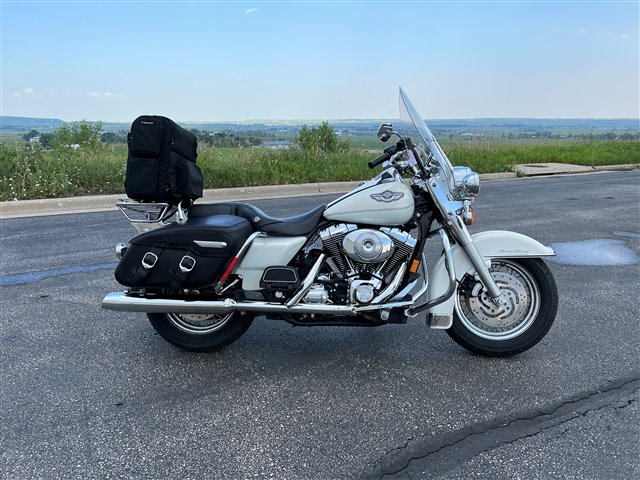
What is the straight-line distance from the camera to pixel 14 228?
765 cm

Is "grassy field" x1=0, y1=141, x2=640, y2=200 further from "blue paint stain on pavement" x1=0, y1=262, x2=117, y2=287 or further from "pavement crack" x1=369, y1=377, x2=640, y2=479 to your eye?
"pavement crack" x1=369, y1=377, x2=640, y2=479

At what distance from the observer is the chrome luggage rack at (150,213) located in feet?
11.1

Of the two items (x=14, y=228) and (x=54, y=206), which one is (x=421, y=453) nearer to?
(x=14, y=228)

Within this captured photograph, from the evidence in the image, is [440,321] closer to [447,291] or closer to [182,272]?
[447,291]

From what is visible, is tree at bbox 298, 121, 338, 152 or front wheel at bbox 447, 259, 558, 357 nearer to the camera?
front wheel at bbox 447, 259, 558, 357

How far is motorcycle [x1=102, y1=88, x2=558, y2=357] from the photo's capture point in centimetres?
327

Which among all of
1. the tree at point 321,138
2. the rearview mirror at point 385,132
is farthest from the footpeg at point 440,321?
the tree at point 321,138

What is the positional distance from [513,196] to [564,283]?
19.7ft

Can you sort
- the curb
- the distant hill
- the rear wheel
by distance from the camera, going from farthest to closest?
the distant hill → the curb → the rear wheel

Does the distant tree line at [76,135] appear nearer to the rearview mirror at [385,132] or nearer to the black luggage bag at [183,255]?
the black luggage bag at [183,255]

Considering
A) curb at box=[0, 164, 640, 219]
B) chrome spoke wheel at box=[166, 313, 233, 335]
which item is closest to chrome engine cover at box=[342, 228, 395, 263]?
chrome spoke wheel at box=[166, 313, 233, 335]

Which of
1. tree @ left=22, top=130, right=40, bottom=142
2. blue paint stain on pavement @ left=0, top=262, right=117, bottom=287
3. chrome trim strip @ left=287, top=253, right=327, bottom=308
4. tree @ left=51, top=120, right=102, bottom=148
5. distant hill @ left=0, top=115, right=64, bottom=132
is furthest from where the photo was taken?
tree @ left=51, top=120, right=102, bottom=148

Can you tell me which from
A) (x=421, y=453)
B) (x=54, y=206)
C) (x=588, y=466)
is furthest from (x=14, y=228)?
(x=588, y=466)

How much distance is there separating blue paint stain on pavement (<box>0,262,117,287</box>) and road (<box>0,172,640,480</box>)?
0.31m
